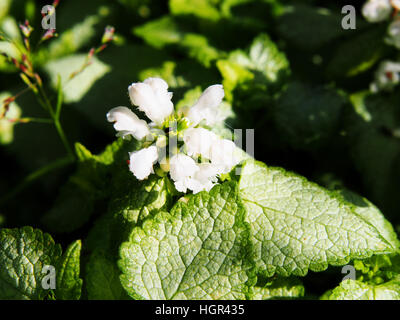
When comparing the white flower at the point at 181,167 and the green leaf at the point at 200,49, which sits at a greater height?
the green leaf at the point at 200,49

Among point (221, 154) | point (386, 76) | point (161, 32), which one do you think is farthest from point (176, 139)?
point (386, 76)

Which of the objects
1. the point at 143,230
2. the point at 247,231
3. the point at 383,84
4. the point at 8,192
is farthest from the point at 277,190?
the point at 8,192

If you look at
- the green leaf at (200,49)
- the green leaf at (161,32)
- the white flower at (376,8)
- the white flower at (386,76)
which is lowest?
the white flower at (386,76)

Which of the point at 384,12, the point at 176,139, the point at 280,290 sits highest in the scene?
the point at 384,12

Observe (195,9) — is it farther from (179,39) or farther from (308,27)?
(308,27)

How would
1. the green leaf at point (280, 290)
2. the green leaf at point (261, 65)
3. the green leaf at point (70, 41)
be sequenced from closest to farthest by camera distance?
the green leaf at point (280, 290) → the green leaf at point (261, 65) → the green leaf at point (70, 41)

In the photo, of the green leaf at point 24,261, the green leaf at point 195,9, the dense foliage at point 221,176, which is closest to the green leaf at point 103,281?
the dense foliage at point 221,176

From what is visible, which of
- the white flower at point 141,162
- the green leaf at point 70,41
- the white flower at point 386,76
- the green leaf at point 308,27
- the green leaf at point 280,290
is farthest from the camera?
the green leaf at point 70,41

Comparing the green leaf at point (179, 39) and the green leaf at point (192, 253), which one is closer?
the green leaf at point (192, 253)

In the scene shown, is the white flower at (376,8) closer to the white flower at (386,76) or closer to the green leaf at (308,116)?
the white flower at (386,76)
